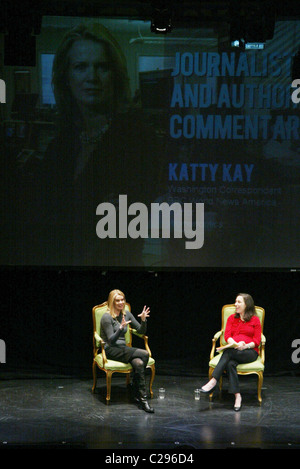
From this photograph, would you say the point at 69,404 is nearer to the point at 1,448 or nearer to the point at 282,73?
the point at 1,448

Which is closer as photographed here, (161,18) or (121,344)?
(121,344)

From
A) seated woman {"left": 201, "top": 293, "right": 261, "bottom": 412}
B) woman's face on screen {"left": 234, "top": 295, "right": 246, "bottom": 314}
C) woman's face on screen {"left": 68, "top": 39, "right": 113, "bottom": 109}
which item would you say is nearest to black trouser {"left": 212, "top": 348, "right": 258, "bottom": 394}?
seated woman {"left": 201, "top": 293, "right": 261, "bottom": 412}

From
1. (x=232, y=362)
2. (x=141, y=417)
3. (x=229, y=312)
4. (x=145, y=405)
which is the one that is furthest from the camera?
(x=229, y=312)

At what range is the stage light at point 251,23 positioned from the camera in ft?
23.0

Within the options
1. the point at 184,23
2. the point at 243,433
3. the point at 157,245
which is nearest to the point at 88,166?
the point at 157,245

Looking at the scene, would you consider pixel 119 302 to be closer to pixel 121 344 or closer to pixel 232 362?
pixel 121 344

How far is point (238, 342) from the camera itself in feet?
21.8

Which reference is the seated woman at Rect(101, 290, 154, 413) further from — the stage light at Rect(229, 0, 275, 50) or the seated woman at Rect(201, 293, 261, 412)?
the stage light at Rect(229, 0, 275, 50)

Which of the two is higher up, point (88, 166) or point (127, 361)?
point (88, 166)

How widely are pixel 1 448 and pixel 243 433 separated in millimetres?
1878

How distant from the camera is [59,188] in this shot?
7.27 metres

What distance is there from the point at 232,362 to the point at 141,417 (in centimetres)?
96

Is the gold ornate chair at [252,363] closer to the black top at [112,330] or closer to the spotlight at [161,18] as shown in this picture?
the black top at [112,330]

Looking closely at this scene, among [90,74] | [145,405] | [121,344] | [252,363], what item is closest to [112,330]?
[121,344]
